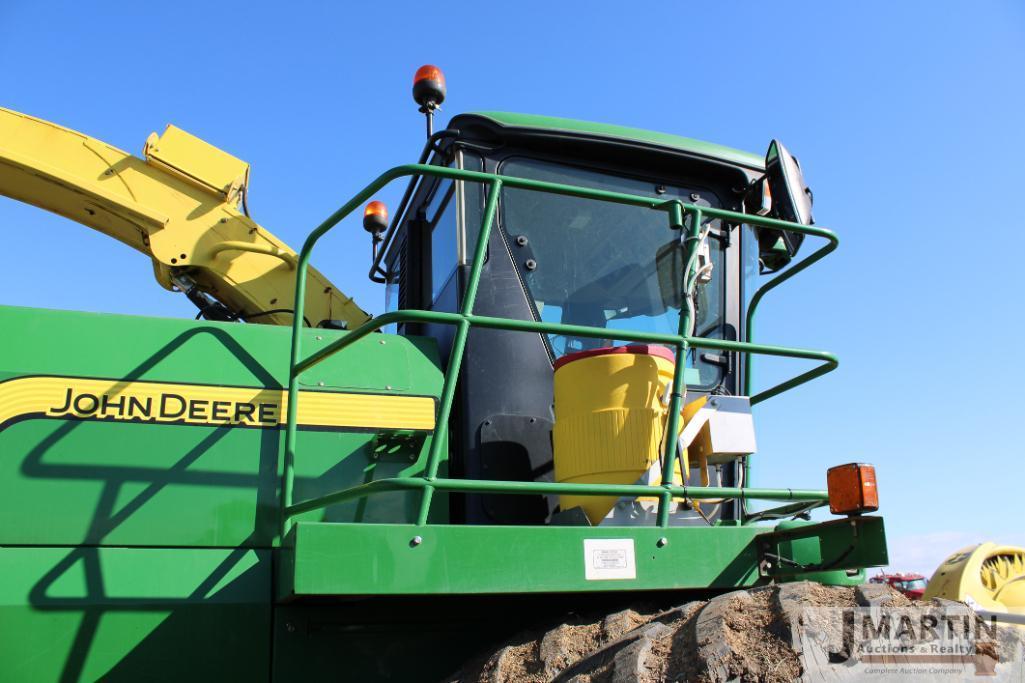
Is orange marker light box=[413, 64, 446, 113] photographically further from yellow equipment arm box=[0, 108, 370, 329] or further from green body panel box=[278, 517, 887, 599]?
green body panel box=[278, 517, 887, 599]

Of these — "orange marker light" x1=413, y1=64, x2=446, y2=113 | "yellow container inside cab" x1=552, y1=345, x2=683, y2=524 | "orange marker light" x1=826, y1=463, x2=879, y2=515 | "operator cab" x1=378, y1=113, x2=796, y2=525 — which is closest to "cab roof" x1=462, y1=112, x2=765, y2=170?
"operator cab" x1=378, y1=113, x2=796, y2=525

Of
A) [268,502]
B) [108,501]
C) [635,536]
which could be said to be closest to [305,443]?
[268,502]

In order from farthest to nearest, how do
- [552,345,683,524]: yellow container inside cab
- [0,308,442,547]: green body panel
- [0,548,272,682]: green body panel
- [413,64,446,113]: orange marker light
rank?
[413,64,446,113]: orange marker light
[552,345,683,524]: yellow container inside cab
[0,308,442,547]: green body panel
[0,548,272,682]: green body panel

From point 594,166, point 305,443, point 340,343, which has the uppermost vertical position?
point 594,166

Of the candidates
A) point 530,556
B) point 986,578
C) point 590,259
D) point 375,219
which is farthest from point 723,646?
point 375,219

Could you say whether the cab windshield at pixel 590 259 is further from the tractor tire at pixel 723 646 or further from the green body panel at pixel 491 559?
the tractor tire at pixel 723 646

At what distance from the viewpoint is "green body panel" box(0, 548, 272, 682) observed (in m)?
2.76

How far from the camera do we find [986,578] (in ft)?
14.4

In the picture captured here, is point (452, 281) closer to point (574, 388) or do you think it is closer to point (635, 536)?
point (574, 388)

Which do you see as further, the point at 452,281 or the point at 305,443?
the point at 452,281

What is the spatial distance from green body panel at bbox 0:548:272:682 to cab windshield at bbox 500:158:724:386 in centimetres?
155

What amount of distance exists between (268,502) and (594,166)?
1.96 meters

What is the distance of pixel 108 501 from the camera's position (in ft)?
10.0

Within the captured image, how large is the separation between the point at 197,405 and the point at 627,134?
211 centimetres
